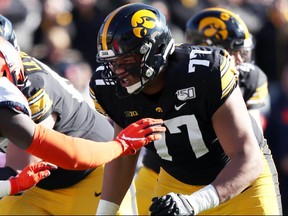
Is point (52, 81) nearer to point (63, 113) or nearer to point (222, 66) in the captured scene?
point (63, 113)

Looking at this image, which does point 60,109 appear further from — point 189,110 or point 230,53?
point 230,53

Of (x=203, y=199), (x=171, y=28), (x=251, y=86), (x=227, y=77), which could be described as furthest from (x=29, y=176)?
(x=171, y=28)

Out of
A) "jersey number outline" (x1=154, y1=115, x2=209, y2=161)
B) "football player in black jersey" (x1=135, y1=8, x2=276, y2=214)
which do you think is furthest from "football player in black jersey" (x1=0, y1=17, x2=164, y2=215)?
"football player in black jersey" (x1=135, y1=8, x2=276, y2=214)

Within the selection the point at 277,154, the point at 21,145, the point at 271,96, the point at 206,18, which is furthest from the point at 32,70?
the point at 271,96

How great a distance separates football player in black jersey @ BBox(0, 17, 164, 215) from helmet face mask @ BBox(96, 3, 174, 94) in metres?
0.42

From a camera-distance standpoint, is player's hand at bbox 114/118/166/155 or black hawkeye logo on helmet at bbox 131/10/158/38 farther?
black hawkeye logo on helmet at bbox 131/10/158/38

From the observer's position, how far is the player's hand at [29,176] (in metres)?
3.98

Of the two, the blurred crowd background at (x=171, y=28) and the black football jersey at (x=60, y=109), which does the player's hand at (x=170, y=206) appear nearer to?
the black football jersey at (x=60, y=109)

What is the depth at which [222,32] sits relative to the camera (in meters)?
5.79

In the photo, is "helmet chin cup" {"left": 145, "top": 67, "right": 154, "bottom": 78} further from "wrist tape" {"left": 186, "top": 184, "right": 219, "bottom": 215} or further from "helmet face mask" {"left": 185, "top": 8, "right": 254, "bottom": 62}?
"helmet face mask" {"left": 185, "top": 8, "right": 254, "bottom": 62}

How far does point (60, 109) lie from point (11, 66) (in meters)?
0.64

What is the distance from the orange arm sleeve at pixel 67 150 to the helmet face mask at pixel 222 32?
6.89ft

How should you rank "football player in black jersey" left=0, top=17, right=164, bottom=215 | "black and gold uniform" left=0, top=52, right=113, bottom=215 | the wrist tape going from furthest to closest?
"black and gold uniform" left=0, top=52, right=113, bottom=215
"football player in black jersey" left=0, top=17, right=164, bottom=215
the wrist tape

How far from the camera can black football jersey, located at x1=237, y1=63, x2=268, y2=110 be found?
18.4ft
